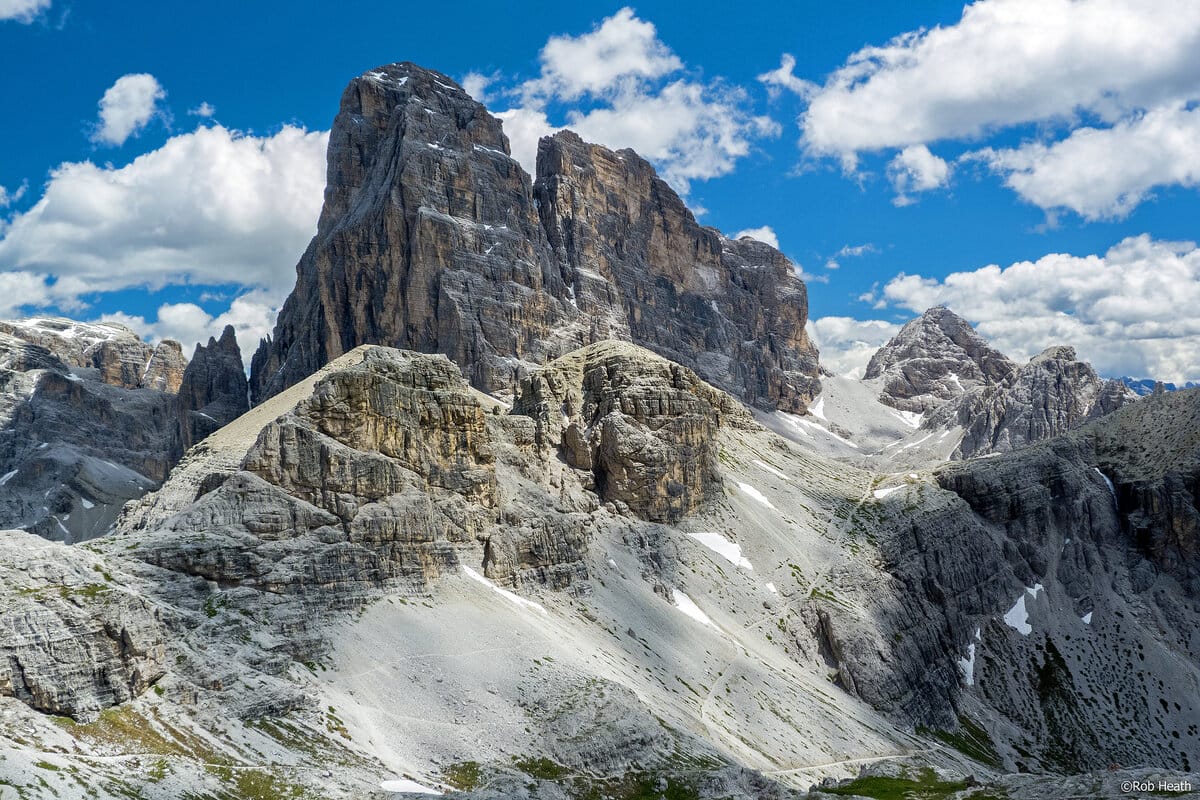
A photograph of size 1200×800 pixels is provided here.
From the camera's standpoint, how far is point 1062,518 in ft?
538

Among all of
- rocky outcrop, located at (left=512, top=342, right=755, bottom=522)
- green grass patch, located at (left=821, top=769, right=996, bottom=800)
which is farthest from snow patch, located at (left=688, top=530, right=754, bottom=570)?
green grass patch, located at (left=821, top=769, right=996, bottom=800)

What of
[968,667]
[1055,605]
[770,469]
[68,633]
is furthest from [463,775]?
[1055,605]

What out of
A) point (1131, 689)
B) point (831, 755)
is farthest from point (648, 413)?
point (1131, 689)

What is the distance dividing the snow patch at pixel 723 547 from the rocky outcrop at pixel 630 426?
12.0 feet

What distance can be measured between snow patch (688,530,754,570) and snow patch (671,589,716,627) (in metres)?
12.2

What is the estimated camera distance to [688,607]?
11600 cm

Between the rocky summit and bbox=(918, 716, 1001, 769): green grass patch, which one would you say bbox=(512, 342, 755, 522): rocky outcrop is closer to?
the rocky summit

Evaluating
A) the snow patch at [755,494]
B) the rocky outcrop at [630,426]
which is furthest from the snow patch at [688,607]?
the snow patch at [755,494]

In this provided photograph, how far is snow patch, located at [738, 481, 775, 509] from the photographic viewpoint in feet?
479

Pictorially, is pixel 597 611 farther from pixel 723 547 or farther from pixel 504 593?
pixel 723 547

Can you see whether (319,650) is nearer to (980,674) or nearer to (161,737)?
(161,737)

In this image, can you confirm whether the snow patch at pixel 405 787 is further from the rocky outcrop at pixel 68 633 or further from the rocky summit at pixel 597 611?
the rocky outcrop at pixel 68 633

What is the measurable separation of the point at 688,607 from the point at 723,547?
53.2ft

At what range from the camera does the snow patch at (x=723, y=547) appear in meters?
129
